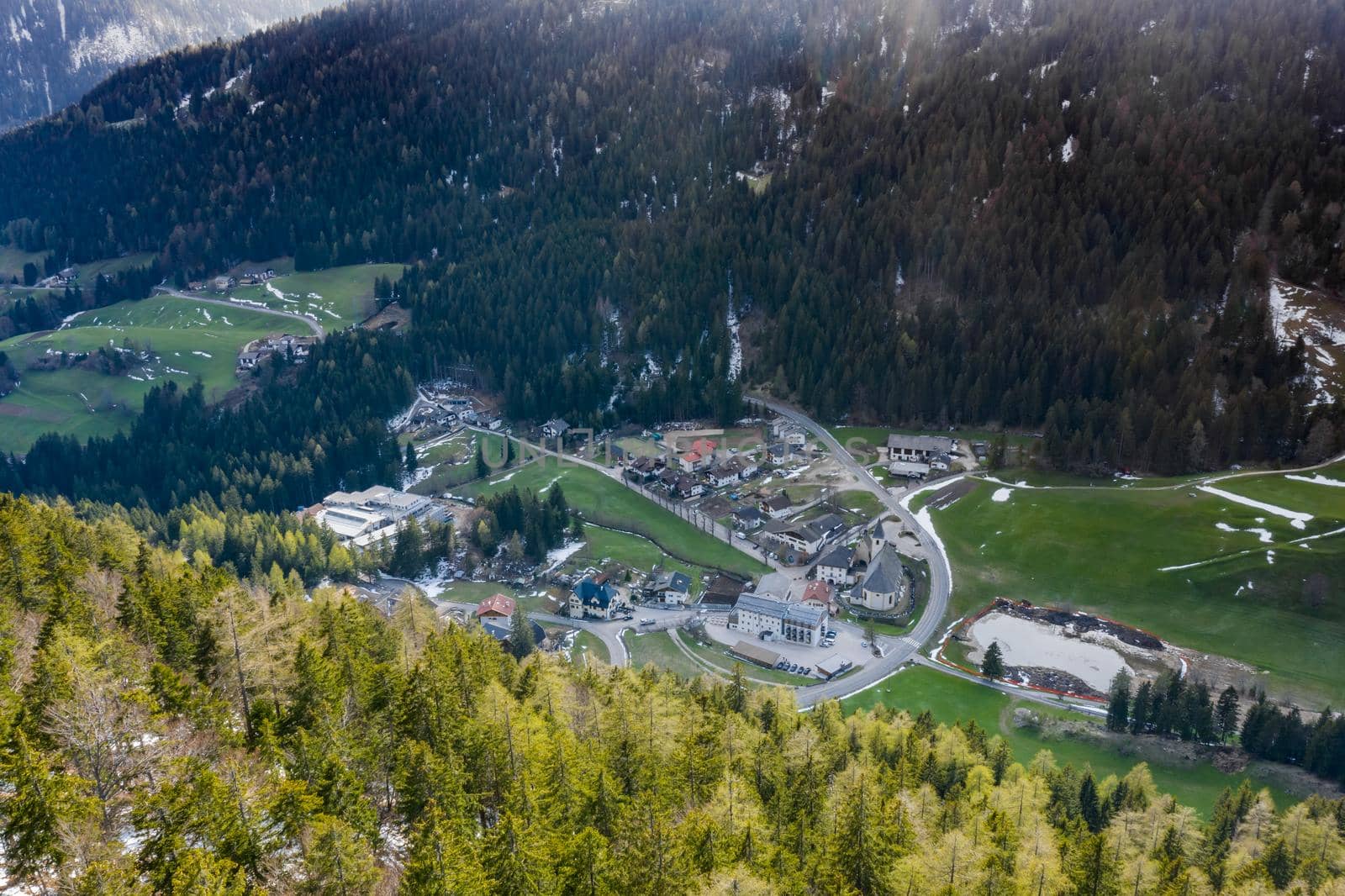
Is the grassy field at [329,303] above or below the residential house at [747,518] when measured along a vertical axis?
above

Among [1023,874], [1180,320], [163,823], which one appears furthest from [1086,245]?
[163,823]

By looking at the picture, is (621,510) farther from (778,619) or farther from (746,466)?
(778,619)

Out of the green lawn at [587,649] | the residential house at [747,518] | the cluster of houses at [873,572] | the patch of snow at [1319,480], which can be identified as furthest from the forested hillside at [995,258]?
the green lawn at [587,649]

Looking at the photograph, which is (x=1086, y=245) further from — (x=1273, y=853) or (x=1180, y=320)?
(x=1273, y=853)

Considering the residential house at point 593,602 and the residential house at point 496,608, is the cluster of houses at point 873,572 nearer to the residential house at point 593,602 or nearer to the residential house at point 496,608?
the residential house at point 593,602

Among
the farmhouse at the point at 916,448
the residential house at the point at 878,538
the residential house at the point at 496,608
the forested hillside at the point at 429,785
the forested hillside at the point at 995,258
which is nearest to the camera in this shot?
the forested hillside at the point at 429,785

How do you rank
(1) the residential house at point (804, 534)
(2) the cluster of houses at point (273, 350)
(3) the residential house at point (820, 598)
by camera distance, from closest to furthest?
(3) the residential house at point (820, 598) → (1) the residential house at point (804, 534) → (2) the cluster of houses at point (273, 350)
